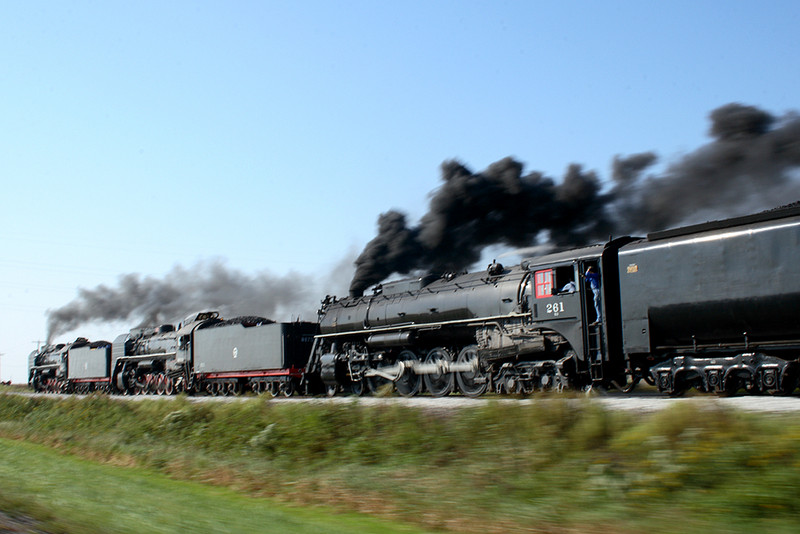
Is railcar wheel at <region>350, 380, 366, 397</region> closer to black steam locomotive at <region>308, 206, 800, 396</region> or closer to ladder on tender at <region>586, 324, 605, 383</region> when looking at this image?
black steam locomotive at <region>308, 206, 800, 396</region>

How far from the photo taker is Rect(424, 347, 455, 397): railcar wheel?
2212 cm

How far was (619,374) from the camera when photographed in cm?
1764

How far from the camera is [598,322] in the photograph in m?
17.4

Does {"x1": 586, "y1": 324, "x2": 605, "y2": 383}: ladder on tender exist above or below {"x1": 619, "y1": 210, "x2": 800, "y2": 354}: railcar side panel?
below

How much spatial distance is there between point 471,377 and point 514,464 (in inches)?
463

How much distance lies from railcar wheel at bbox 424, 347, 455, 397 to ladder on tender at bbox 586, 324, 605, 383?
5.49 meters

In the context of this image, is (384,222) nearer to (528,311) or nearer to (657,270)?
(528,311)

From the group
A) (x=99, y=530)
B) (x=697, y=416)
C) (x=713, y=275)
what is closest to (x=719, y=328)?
(x=713, y=275)

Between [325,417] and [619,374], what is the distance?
7.57m

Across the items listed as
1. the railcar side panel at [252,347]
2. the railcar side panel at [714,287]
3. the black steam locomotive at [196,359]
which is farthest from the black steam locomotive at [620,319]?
the black steam locomotive at [196,359]

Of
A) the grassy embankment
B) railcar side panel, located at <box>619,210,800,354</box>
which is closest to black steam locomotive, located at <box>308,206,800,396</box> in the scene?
railcar side panel, located at <box>619,210,800,354</box>

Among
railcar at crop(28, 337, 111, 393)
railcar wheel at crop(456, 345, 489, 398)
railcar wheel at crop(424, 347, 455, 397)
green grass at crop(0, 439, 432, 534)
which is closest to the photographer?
green grass at crop(0, 439, 432, 534)

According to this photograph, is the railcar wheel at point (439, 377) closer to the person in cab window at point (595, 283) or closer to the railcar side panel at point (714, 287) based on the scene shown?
the person in cab window at point (595, 283)

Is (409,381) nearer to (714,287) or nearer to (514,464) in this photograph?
(714,287)
